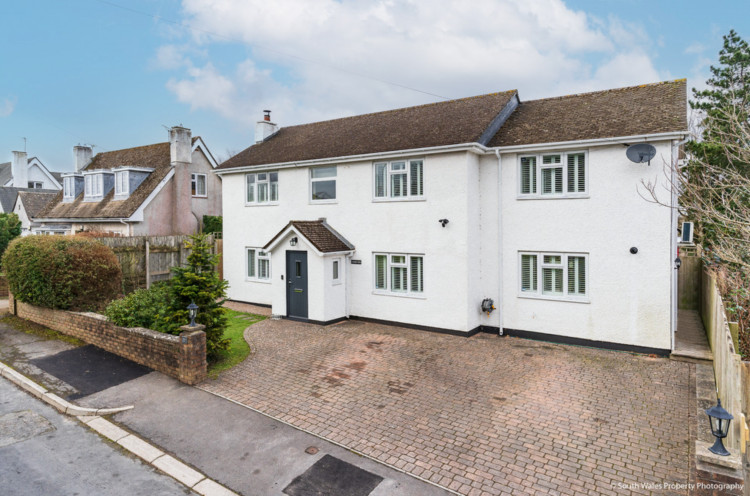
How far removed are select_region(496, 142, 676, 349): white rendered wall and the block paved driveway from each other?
2.26ft

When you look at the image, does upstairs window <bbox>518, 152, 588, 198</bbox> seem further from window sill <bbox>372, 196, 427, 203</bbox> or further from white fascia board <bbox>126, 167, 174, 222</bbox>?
white fascia board <bbox>126, 167, 174, 222</bbox>

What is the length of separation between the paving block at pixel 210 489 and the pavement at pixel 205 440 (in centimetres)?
1

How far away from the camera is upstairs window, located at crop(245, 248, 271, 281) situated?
16.8 meters

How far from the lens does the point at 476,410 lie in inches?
298

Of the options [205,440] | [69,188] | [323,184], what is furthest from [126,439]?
[69,188]

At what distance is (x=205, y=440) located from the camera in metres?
6.74

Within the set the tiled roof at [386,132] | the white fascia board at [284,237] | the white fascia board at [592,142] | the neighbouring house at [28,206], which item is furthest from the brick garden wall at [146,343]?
the neighbouring house at [28,206]

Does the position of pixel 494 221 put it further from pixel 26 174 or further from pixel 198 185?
pixel 26 174

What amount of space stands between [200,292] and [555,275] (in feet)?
28.7

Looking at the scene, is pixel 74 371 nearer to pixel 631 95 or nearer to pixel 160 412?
pixel 160 412

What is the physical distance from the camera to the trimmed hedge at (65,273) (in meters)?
12.0

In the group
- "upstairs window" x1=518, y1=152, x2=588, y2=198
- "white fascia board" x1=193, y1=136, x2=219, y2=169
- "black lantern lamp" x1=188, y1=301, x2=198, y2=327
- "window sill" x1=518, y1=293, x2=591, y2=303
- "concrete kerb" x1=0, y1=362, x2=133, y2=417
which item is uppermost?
"white fascia board" x1=193, y1=136, x2=219, y2=169

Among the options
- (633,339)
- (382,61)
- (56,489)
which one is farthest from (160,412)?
(382,61)

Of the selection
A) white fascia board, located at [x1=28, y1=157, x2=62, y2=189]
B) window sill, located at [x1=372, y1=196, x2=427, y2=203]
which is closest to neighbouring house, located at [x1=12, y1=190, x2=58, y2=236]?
white fascia board, located at [x1=28, y1=157, x2=62, y2=189]
